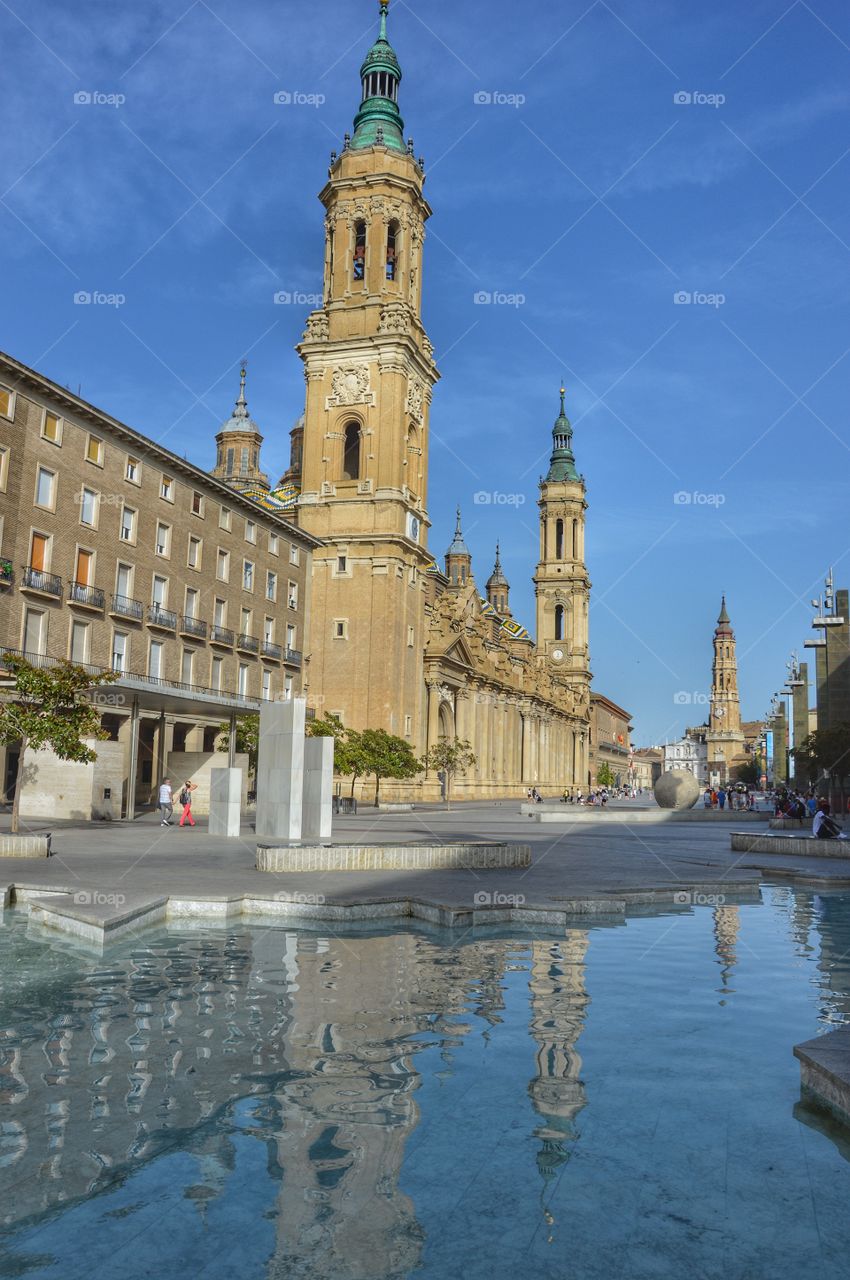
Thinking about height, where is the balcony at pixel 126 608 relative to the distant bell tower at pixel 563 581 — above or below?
below

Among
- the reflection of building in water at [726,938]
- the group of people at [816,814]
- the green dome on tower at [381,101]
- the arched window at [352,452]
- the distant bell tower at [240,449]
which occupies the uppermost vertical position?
the green dome on tower at [381,101]

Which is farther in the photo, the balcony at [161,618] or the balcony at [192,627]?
the balcony at [192,627]

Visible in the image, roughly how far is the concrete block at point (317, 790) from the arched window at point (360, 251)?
55219 mm

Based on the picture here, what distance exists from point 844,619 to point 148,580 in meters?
48.5

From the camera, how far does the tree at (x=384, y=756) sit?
5364 cm

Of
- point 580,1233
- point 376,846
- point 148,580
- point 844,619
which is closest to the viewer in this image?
point 580,1233

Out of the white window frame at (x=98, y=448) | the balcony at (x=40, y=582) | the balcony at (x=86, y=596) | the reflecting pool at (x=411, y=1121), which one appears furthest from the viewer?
the white window frame at (x=98, y=448)

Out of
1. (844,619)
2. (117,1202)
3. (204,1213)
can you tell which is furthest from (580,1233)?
(844,619)

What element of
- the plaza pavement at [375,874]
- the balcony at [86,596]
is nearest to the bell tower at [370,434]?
the balcony at [86,596]

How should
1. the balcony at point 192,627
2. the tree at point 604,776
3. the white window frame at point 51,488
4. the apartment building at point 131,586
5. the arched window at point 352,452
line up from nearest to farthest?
the apartment building at point 131,586
the white window frame at point 51,488
the balcony at point 192,627
the arched window at point 352,452
the tree at point 604,776

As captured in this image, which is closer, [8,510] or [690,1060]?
[690,1060]

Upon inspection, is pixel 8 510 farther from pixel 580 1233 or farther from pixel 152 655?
pixel 580 1233

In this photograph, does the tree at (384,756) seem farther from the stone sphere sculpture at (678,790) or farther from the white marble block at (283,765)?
the white marble block at (283,765)

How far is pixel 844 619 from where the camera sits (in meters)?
69.5
